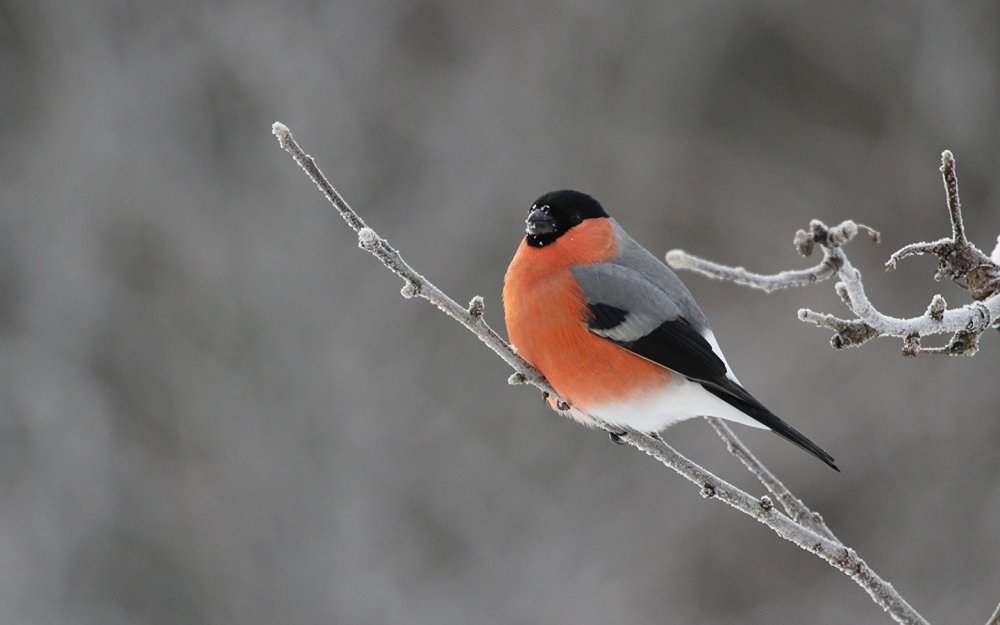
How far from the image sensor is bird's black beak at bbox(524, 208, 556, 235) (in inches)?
102

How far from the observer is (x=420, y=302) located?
618 cm

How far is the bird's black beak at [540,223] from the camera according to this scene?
259 centimetres

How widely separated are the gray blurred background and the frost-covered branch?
11.2 ft

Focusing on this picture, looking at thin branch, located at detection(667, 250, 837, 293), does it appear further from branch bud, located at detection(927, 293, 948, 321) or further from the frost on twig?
branch bud, located at detection(927, 293, 948, 321)

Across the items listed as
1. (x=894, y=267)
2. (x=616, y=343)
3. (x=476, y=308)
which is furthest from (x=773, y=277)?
(x=616, y=343)

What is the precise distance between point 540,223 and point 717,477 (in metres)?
1.03

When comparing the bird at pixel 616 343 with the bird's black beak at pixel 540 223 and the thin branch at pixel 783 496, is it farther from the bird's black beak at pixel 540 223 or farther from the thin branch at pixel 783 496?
the thin branch at pixel 783 496

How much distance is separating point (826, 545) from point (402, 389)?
181 inches

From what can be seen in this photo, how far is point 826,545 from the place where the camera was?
1.66m

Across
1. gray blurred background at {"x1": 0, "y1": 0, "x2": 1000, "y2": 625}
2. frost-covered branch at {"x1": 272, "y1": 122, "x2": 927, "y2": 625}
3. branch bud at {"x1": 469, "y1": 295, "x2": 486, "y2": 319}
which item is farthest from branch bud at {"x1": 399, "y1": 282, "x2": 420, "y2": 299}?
gray blurred background at {"x1": 0, "y1": 0, "x2": 1000, "y2": 625}

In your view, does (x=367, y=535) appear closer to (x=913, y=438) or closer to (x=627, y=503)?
(x=627, y=503)

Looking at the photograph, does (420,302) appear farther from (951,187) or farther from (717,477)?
(951,187)

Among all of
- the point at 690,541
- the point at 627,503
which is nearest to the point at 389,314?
the point at 627,503

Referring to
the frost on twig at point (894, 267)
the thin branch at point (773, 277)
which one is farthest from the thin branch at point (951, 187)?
the thin branch at point (773, 277)
